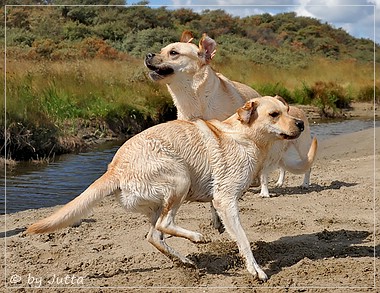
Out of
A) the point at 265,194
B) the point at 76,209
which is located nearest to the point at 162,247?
the point at 76,209

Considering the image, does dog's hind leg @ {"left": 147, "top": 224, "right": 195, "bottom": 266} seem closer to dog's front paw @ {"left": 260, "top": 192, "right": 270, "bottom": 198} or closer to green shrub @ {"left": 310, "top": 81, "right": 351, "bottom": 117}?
dog's front paw @ {"left": 260, "top": 192, "right": 270, "bottom": 198}

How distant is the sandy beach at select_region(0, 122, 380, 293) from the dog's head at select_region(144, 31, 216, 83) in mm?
1827

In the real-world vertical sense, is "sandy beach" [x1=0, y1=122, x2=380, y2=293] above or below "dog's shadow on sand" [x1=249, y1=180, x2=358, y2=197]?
above

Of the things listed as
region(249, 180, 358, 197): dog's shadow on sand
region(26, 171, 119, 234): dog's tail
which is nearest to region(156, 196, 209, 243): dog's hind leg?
region(26, 171, 119, 234): dog's tail

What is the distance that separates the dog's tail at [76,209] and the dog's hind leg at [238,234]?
3.36 ft

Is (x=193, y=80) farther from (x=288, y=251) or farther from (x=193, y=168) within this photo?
(x=288, y=251)

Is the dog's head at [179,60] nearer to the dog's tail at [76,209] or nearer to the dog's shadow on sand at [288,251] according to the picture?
the dog's tail at [76,209]

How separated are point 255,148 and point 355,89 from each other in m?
25.0

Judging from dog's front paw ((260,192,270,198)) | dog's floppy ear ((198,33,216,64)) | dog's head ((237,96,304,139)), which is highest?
dog's floppy ear ((198,33,216,64))

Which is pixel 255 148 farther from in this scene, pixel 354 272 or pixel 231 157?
pixel 354 272

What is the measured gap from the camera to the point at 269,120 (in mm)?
6090

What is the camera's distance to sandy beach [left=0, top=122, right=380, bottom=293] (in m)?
5.71

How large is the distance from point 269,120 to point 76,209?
1.98m

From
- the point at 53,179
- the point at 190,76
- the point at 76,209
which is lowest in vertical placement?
the point at 53,179
